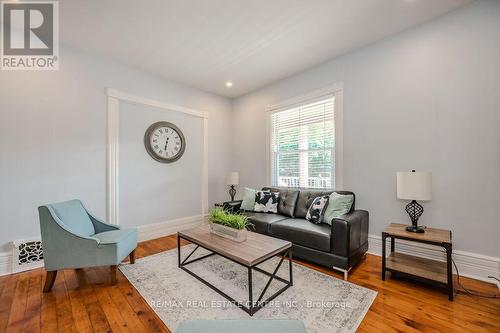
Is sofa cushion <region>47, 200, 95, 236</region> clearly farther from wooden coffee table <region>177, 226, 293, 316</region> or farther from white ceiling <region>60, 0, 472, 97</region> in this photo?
white ceiling <region>60, 0, 472, 97</region>

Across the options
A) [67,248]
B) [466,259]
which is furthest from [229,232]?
[466,259]

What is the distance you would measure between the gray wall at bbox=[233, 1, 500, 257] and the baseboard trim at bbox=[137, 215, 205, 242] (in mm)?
2887

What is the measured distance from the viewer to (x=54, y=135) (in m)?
2.81

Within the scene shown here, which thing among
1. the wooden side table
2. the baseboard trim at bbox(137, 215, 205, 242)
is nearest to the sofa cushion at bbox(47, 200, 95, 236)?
the baseboard trim at bbox(137, 215, 205, 242)

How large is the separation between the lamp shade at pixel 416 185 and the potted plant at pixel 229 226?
1.70m

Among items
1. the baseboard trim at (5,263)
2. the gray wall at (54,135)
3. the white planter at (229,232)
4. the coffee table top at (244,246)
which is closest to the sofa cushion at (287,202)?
the coffee table top at (244,246)

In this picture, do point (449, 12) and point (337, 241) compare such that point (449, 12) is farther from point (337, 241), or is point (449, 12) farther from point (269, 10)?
point (337, 241)

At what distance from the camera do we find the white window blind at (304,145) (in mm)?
3436

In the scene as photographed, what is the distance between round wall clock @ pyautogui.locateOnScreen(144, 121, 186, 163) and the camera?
369 cm

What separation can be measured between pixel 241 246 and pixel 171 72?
10.3ft

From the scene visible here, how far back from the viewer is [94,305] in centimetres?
190

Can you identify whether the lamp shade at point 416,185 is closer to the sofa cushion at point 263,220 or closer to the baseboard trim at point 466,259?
the baseboard trim at point 466,259

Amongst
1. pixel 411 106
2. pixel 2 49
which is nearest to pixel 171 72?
pixel 2 49

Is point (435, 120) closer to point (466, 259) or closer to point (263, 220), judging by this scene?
point (466, 259)
